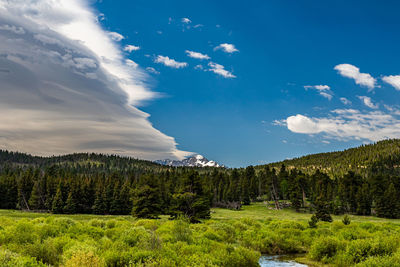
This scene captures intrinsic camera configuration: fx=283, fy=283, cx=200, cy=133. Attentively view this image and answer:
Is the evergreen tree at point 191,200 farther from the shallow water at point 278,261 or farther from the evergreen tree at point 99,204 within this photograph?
the evergreen tree at point 99,204

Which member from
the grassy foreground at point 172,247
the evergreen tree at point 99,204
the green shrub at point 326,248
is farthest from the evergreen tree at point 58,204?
the green shrub at point 326,248

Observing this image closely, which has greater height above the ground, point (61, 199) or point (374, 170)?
point (374, 170)

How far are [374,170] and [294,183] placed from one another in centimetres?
13781

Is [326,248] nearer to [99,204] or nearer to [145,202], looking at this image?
[145,202]

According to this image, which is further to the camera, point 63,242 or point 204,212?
point 204,212

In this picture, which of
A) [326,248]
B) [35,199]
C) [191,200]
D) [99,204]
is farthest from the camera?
[35,199]

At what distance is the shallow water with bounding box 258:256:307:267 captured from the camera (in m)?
26.0

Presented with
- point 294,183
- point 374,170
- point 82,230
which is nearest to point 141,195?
point 82,230

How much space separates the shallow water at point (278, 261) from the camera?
2602 cm

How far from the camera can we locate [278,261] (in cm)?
2781

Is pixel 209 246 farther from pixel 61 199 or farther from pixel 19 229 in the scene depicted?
pixel 61 199

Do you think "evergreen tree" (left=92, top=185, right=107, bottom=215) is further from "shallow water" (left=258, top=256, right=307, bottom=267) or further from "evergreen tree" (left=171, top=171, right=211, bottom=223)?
"shallow water" (left=258, top=256, right=307, bottom=267)

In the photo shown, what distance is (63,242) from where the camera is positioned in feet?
71.0

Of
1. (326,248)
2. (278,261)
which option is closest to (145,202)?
(278,261)
